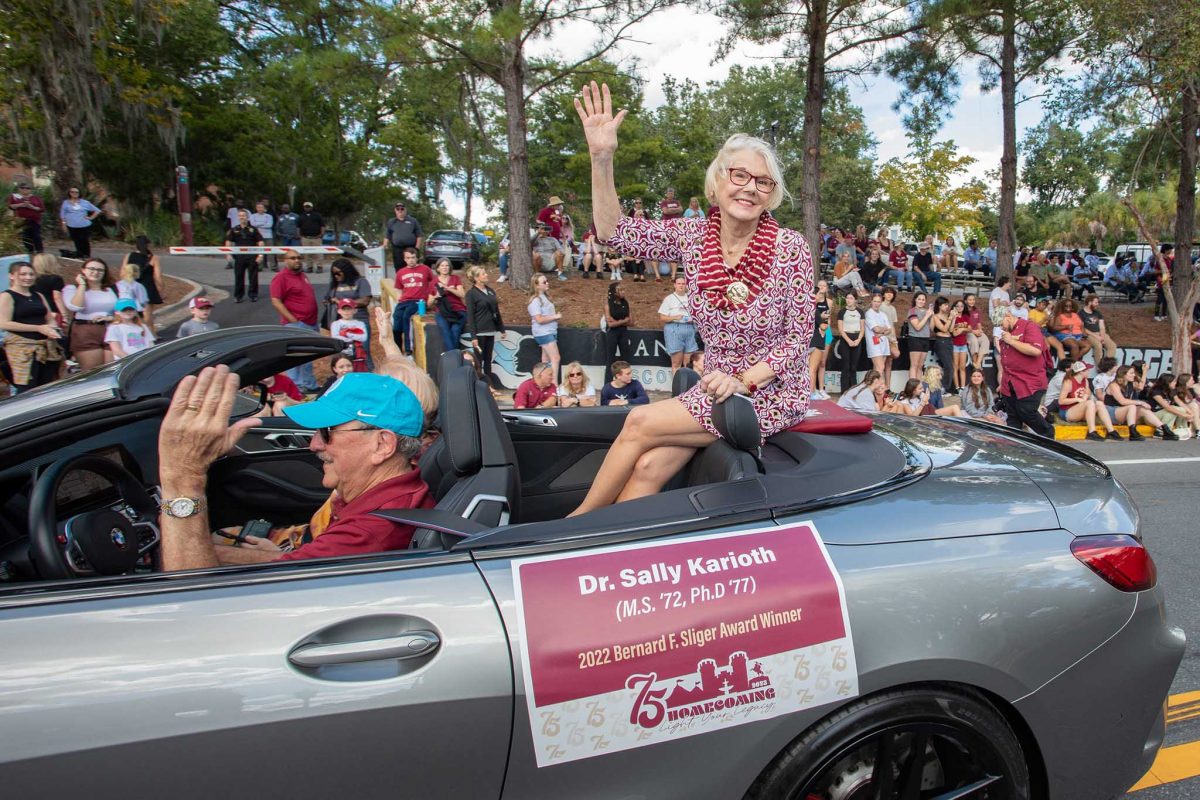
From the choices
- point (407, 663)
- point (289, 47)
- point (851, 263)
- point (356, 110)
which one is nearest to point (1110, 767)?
point (407, 663)

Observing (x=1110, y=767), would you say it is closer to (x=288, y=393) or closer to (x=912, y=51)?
(x=288, y=393)

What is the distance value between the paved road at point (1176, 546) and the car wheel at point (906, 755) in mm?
384

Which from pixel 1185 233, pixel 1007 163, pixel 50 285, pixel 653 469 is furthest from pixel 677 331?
pixel 1185 233

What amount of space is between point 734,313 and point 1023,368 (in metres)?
7.05

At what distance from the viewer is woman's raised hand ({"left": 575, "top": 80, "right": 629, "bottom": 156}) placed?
2.78m

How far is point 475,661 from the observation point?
1.61m

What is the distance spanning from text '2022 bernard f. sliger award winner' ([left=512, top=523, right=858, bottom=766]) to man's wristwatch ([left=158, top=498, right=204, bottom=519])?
0.88m

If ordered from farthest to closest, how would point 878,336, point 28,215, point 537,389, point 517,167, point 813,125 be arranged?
point 813,125 → point 517,167 → point 28,215 → point 878,336 → point 537,389

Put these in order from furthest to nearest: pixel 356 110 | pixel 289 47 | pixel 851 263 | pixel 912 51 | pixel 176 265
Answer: pixel 356 110 < pixel 289 47 < pixel 176 265 < pixel 912 51 < pixel 851 263

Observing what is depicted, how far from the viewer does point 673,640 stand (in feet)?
5.61

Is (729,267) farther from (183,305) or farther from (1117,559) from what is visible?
(183,305)

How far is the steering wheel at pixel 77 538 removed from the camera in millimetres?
1847

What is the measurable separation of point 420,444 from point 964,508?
1.48 m

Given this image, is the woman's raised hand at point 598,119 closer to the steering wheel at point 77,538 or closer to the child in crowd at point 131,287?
the steering wheel at point 77,538
